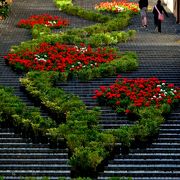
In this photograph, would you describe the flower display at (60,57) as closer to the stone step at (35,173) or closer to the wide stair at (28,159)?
the wide stair at (28,159)

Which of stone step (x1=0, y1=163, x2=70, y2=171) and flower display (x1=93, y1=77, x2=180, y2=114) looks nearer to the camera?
stone step (x1=0, y1=163, x2=70, y2=171)

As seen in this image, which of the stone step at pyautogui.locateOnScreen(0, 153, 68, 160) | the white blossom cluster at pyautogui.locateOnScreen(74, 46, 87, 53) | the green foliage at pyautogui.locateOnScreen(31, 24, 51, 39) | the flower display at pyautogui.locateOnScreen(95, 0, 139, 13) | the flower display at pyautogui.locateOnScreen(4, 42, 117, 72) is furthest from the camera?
the flower display at pyautogui.locateOnScreen(95, 0, 139, 13)

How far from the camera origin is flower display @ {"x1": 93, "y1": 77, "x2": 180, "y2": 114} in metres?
13.4

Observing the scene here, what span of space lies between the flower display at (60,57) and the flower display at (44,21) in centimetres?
501

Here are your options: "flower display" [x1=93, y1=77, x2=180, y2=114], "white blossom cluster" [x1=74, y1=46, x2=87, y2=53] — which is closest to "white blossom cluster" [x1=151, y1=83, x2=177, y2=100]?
"flower display" [x1=93, y1=77, x2=180, y2=114]

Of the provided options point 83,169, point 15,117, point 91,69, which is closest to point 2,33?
point 91,69

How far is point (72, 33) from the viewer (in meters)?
22.3

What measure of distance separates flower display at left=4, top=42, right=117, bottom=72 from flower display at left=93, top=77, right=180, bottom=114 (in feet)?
7.75

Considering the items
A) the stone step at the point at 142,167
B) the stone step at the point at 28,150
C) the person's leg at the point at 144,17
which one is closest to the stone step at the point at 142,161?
the stone step at the point at 142,167

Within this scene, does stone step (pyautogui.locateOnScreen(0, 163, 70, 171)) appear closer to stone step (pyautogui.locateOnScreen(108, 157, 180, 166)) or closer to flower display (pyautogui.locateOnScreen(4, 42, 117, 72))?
stone step (pyautogui.locateOnScreen(108, 157, 180, 166))

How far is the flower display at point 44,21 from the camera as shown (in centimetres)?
2459

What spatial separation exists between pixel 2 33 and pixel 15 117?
12142 millimetres

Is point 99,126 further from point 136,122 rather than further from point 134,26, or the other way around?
point 134,26

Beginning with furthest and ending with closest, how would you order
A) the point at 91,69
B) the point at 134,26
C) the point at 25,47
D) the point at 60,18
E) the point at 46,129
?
the point at 60,18, the point at 134,26, the point at 25,47, the point at 91,69, the point at 46,129
